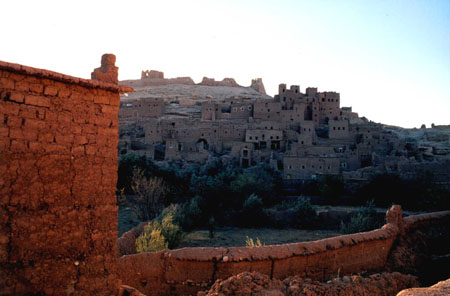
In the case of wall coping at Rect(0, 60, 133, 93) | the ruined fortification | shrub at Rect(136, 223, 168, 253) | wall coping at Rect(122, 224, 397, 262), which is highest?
wall coping at Rect(0, 60, 133, 93)

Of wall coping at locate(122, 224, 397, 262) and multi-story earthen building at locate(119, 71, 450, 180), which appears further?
multi-story earthen building at locate(119, 71, 450, 180)

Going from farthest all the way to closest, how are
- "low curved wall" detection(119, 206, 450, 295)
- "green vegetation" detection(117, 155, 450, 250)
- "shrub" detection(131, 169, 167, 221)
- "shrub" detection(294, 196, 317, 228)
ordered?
"shrub" detection(294, 196, 317, 228) → "green vegetation" detection(117, 155, 450, 250) → "shrub" detection(131, 169, 167, 221) → "low curved wall" detection(119, 206, 450, 295)

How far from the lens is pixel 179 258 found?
680cm

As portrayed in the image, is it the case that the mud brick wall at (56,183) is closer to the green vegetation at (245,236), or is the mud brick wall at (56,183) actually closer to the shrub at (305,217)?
the green vegetation at (245,236)

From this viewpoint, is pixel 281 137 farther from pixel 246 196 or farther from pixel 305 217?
pixel 305 217

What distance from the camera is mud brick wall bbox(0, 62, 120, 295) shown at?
4.01 meters

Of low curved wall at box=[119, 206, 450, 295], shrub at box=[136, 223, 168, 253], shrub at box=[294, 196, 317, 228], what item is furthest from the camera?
shrub at box=[294, 196, 317, 228]

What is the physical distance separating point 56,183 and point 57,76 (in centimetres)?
111

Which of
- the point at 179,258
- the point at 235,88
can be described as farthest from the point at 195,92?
the point at 179,258

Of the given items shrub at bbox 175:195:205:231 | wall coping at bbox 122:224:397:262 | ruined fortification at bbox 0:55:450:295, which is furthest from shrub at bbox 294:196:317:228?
ruined fortification at bbox 0:55:450:295

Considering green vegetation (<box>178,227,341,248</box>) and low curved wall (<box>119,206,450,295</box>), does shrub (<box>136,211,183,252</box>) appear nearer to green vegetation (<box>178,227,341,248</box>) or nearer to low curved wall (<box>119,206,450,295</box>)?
green vegetation (<box>178,227,341,248</box>)

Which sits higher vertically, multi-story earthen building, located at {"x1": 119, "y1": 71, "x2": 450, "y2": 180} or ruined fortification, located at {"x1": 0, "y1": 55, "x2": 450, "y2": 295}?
multi-story earthen building, located at {"x1": 119, "y1": 71, "x2": 450, "y2": 180}

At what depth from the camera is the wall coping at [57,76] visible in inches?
158

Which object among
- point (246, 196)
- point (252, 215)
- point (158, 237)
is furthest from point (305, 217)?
point (158, 237)
